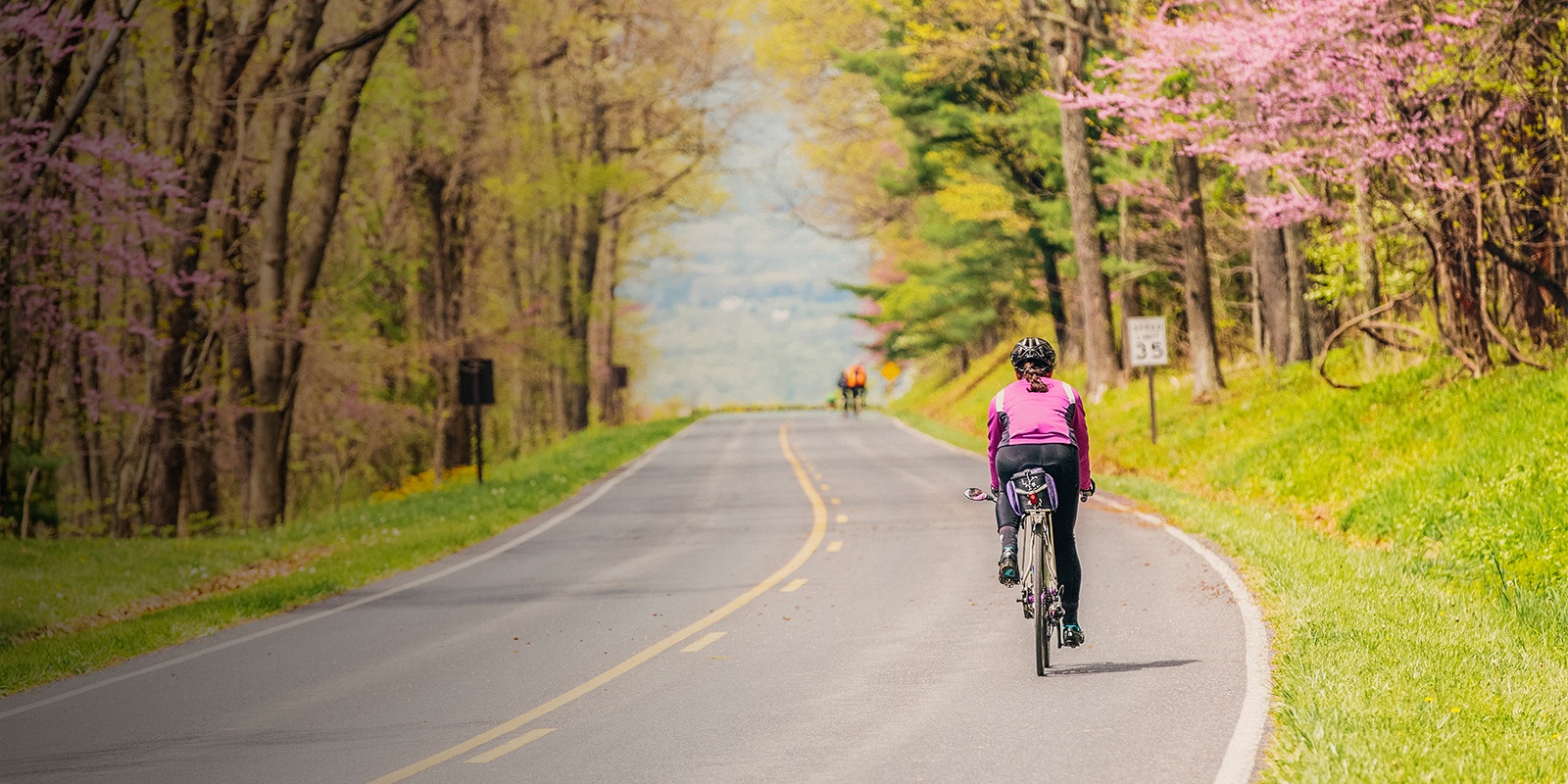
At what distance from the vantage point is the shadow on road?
31.5ft

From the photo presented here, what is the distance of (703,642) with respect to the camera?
11492mm

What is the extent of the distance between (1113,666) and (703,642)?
3.16 meters

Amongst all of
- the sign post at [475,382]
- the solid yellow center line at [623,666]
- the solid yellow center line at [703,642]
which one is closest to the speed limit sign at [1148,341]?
the solid yellow center line at [623,666]

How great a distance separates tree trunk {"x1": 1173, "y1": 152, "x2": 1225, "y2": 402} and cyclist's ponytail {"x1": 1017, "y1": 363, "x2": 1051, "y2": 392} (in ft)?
67.3

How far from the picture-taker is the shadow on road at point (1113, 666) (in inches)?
378

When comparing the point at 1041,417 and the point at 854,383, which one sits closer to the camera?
the point at 1041,417

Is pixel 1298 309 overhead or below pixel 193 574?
overhead

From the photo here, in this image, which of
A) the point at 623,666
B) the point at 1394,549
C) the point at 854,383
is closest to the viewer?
the point at 623,666

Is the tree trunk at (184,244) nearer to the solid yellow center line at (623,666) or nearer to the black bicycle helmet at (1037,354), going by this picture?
the solid yellow center line at (623,666)

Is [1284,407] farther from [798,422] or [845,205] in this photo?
[845,205]

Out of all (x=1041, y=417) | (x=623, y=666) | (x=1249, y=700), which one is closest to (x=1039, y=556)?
(x=1041, y=417)

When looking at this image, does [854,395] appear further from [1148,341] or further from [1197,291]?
[1148,341]

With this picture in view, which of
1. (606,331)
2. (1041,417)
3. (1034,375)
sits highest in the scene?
(606,331)

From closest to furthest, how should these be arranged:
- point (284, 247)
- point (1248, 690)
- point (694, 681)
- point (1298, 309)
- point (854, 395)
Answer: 1. point (1248, 690)
2. point (694, 681)
3. point (284, 247)
4. point (1298, 309)
5. point (854, 395)
